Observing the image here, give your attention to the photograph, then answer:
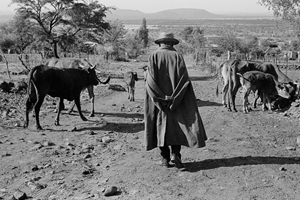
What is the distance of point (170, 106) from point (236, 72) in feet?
23.6

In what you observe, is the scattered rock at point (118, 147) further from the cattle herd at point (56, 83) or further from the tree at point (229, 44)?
the tree at point (229, 44)

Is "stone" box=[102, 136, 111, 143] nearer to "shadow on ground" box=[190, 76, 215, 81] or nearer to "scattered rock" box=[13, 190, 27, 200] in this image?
"scattered rock" box=[13, 190, 27, 200]

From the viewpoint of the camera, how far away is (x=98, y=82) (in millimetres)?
12312

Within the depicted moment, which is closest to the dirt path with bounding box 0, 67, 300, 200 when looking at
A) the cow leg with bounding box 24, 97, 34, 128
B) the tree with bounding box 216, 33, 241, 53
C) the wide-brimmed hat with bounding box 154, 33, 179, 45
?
the cow leg with bounding box 24, 97, 34, 128

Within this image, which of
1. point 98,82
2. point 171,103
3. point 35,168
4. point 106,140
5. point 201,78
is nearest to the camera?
point 171,103

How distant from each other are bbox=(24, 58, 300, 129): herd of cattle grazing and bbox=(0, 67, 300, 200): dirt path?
2.62 ft

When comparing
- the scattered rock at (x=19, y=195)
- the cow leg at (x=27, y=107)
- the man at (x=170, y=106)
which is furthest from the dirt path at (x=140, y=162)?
the man at (x=170, y=106)

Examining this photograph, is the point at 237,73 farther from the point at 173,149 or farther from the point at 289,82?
the point at 173,149

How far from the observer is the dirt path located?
6047 millimetres

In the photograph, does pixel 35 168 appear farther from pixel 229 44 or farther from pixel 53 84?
pixel 229 44

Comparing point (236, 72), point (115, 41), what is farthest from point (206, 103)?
point (115, 41)

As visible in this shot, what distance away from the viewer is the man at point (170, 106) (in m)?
6.46

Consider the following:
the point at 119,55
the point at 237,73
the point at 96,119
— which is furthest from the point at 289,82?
the point at 119,55

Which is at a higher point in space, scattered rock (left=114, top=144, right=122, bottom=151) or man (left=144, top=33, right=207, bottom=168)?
man (left=144, top=33, right=207, bottom=168)
